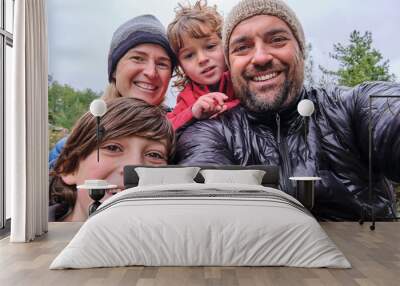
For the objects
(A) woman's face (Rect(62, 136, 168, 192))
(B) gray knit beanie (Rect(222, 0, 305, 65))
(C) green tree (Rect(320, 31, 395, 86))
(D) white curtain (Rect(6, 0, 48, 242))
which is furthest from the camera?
(C) green tree (Rect(320, 31, 395, 86))

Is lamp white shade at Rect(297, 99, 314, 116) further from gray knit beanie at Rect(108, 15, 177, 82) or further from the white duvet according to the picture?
the white duvet

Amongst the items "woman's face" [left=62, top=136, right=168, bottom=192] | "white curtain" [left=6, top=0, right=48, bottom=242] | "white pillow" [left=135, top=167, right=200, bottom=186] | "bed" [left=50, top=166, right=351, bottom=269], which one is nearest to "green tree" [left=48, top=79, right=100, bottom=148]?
"woman's face" [left=62, top=136, right=168, bottom=192]

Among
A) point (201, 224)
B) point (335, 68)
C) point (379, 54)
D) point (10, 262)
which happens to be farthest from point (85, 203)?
point (379, 54)

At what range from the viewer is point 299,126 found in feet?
24.3

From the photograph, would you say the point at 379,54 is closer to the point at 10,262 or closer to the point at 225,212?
the point at 225,212

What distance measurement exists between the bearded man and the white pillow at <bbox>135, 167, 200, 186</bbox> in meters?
0.58

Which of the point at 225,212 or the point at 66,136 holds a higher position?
the point at 66,136

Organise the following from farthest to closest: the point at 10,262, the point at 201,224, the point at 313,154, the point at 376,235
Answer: the point at 313,154
the point at 376,235
the point at 10,262
the point at 201,224

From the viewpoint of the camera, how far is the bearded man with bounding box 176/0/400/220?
7312 mm

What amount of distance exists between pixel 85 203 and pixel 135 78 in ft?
5.79

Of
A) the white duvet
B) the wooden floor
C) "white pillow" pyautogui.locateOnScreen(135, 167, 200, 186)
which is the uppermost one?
"white pillow" pyautogui.locateOnScreen(135, 167, 200, 186)

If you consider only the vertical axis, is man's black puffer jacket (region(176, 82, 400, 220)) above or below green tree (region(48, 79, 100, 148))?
below

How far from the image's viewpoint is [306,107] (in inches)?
281

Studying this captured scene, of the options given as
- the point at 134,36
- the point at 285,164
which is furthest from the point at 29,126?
the point at 285,164
